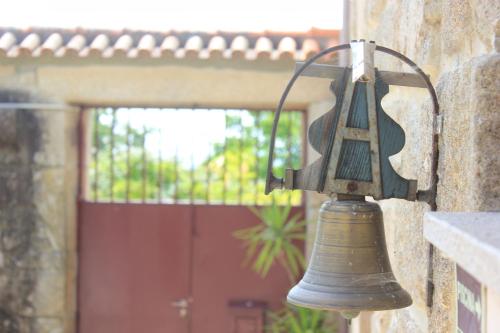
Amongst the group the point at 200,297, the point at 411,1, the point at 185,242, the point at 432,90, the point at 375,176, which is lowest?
the point at 200,297

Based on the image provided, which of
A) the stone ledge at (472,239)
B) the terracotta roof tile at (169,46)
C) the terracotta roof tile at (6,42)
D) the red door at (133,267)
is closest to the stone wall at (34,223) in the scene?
the red door at (133,267)

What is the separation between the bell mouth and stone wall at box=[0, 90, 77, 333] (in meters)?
4.06

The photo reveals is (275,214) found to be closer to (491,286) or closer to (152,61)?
(152,61)

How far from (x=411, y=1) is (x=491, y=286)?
1275 mm

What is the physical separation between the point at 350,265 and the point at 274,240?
12.1 feet

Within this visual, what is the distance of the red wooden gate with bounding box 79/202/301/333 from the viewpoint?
5.70 meters

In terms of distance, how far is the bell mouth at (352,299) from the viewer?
5.84 ft

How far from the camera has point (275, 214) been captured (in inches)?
217

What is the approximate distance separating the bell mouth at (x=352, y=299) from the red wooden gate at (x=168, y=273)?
3.86m

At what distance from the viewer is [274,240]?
5.52 metres

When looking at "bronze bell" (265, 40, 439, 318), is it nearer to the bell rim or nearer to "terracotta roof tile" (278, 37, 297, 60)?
the bell rim

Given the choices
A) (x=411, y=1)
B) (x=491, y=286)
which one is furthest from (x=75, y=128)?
(x=491, y=286)

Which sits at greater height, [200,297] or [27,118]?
[27,118]

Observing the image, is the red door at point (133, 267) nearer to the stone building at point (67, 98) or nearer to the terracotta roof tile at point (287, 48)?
the stone building at point (67, 98)
